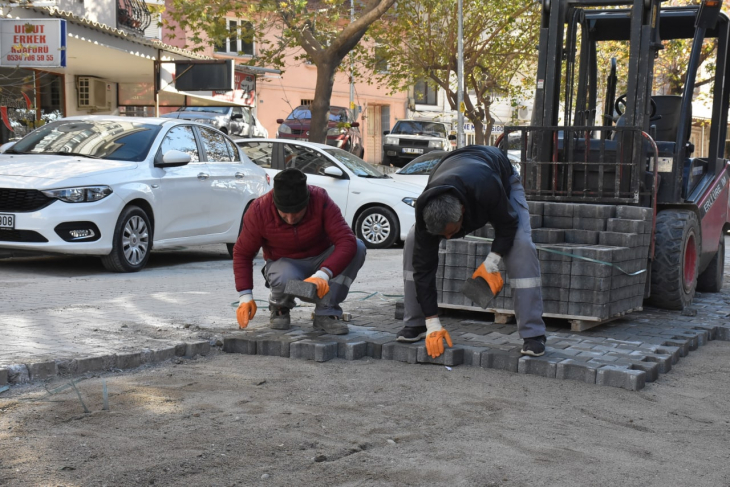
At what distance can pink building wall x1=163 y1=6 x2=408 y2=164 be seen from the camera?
4134cm

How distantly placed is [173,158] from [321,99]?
10043 millimetres

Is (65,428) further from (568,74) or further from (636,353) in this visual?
(568,74)

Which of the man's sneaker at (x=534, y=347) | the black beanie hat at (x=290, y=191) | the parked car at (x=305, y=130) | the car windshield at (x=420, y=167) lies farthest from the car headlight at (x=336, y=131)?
the man's sneaker at (x=534, y=347)

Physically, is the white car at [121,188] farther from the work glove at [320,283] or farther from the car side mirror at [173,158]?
the work glove at [320,283]

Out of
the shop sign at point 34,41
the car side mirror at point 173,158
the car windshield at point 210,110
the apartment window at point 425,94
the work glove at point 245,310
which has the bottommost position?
the work glove at point 245,310

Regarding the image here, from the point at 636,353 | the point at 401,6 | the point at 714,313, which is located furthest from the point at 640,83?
the point at 401,6

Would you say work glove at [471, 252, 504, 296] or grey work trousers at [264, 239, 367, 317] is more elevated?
work glove at [471, 252, 504, 296]

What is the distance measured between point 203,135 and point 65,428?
26.1 feet

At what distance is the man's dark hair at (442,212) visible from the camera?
534 centimetres

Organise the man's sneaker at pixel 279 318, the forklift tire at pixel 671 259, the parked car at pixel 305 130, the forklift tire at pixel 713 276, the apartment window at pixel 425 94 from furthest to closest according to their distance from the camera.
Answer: the apartment window at pixel 425 94
the parked car at pixel 305 130
the forklift tire at pixel 713 276
the forklift tire at pixel 671 259
the man's sneaker at pixel 279 318

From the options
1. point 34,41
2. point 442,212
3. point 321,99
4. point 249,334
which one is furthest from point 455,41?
point 442,212

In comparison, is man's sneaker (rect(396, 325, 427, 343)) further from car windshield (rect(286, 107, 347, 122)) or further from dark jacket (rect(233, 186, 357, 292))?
car windshield (rect(286, 107, 347, 122))

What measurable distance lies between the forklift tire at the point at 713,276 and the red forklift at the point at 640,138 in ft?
0.57

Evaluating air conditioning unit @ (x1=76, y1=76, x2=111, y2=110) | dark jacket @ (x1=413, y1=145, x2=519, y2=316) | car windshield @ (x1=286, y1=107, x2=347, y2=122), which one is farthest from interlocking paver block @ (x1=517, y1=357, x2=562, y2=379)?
car windshield @ (x1=286, y1=107, x2=347, y2=122)
